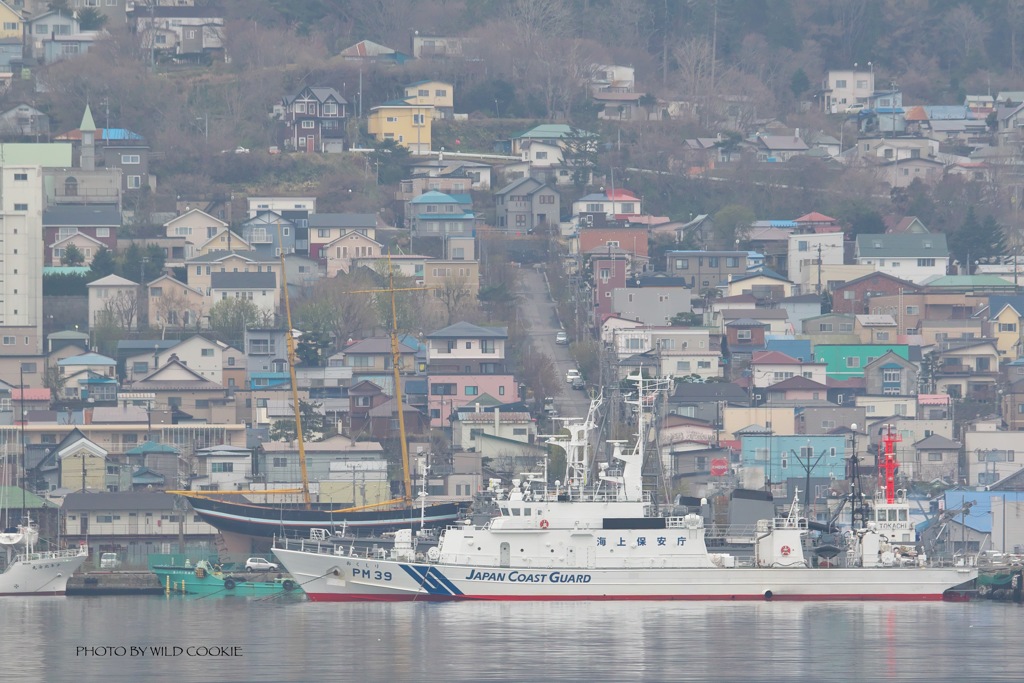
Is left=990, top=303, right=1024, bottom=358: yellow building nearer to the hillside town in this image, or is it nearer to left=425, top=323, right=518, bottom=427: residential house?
the hillside town

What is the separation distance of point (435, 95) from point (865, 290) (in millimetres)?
21527

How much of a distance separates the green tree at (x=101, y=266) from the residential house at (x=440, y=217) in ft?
34.5

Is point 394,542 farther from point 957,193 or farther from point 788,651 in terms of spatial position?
point 957,193

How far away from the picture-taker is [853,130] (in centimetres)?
8569

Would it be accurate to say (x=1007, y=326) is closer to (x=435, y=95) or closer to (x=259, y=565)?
(x=435, y=95)

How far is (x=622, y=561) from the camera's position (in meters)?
37.2

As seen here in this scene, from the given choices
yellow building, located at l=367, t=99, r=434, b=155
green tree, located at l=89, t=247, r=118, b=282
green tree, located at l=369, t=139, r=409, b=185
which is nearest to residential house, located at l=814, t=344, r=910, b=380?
green tree, located at l=369, t=139, r=409, b=185

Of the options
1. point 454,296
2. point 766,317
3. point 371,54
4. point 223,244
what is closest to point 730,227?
point 766,317

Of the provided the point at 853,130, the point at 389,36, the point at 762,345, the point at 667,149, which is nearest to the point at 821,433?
the point at 762,345

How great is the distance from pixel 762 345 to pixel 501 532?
26.6m

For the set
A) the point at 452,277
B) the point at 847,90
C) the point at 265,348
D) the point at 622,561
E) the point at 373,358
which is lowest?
the point at 622,561

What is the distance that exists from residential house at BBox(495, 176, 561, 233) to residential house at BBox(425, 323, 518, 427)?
48.0 ft

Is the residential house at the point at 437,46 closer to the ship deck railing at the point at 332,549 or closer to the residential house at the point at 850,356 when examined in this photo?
the residential house at the point at 850,356

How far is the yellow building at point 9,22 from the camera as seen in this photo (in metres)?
84.8
